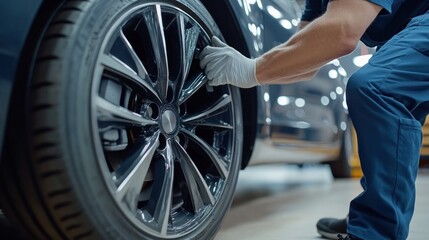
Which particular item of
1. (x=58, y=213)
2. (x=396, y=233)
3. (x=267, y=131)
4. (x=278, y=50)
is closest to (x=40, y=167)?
(x=58, y=213)

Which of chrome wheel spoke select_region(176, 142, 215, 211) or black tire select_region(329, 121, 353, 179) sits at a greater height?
chrome wheel spoke select_region(176, 142, 215, 211)

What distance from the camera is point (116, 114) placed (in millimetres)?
1048

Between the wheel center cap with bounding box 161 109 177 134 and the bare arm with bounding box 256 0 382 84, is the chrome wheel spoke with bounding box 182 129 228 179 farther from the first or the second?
the bare arm with bounding box 256 0 382 84

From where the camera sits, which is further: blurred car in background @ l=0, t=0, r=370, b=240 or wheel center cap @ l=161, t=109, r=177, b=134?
wheel center cap @ l=161, t=109, r=177, b=134

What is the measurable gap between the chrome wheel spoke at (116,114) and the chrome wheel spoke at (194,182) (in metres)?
0.17

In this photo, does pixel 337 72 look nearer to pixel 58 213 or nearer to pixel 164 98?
pixel 164 98

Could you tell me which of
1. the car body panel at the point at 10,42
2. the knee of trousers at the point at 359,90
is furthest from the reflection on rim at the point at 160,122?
the knee of trousers at the point at 359,90

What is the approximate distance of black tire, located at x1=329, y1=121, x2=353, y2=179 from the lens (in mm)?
3566

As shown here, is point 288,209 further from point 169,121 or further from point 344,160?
point 344,160

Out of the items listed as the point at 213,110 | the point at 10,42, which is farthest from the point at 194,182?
the point at 10,42

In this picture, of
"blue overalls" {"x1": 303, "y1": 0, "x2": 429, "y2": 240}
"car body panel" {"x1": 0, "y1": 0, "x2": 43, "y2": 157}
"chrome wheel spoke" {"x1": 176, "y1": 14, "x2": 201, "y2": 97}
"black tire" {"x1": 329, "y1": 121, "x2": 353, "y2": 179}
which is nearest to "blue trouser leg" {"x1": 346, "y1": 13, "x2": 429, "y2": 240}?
"blue overalls" {"x1": 303, "y1": 0, "x2": 429, "y2": 240}

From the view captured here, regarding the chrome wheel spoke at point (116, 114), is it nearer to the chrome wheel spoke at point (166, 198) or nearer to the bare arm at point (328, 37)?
the chrome wheel spoke at point (166, 198)

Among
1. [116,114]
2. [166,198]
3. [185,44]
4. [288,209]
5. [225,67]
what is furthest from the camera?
[288,209]

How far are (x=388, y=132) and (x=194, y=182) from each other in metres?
0.50
